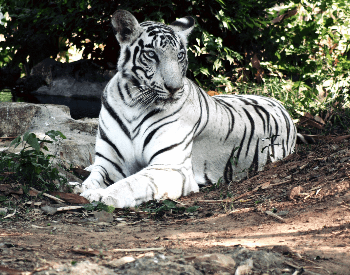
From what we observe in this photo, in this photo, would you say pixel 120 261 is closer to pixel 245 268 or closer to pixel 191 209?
pixel 245 268

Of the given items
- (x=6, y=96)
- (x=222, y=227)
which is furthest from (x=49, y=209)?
(x=6, y=96)

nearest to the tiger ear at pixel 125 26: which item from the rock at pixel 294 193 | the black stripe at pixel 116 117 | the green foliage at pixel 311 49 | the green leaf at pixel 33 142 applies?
the black stripe at pixel 116 117

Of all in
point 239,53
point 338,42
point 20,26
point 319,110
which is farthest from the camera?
point 20,26

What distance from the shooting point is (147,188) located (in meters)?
3.42

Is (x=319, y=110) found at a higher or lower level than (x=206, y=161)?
higher

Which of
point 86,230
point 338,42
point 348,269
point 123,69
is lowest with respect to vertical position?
point 86,230

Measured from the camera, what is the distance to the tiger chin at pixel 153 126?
142 inches

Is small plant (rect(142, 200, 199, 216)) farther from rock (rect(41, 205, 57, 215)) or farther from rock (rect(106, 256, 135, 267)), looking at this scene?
rock (rect(106, 256, 135, 267))

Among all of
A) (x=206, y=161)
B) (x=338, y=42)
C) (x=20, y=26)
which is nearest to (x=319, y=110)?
(x=338, y=42)

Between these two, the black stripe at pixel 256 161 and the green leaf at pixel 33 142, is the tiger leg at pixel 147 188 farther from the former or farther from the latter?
A: the black stripe at pixel 256 161

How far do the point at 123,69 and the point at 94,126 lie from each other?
2.11 m

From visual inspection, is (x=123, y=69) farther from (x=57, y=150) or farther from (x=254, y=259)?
(x=254, y=259)

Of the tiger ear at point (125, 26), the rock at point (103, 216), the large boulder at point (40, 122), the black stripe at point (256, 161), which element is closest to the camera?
the rock at point (103, 216)

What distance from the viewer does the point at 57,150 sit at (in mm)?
4422
